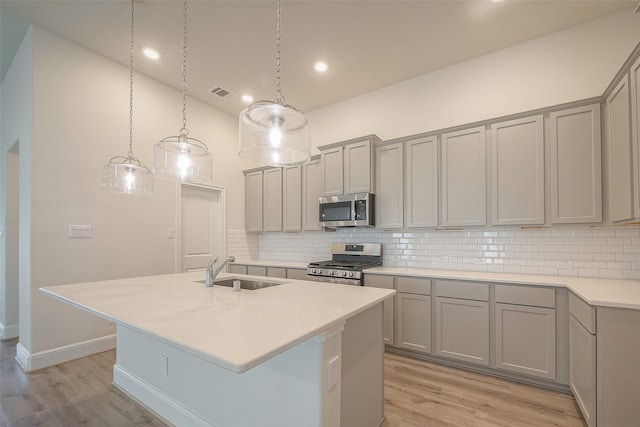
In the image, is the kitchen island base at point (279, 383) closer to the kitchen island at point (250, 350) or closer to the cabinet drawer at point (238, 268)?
the kitchen island at point (250, 350)

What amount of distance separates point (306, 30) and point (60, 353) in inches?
161

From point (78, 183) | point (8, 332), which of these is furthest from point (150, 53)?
point (8, 332)

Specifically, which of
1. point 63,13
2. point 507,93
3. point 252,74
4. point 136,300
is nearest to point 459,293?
point 507,93

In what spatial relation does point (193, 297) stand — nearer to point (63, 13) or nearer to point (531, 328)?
point (531, 328)

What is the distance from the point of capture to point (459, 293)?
2.75 metres

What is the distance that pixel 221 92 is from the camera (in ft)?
13.7

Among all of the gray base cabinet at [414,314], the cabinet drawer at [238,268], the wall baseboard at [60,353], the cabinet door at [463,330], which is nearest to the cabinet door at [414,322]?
the gray base cabinet at [414,314]

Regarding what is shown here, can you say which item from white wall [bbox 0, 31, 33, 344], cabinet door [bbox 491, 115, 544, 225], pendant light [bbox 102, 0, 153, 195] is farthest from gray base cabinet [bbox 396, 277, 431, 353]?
white wall [bbox 0, 31, 33, 344]

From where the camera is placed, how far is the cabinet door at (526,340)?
2.35 metres

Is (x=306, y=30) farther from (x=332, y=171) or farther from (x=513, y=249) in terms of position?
(x=513, y=249)

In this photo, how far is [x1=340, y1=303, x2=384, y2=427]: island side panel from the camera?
5.04 feet

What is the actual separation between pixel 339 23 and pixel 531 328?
10.6ft

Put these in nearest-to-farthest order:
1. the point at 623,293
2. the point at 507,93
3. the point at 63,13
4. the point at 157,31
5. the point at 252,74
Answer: the point at 623,293
the point at 63,13
the point at 157,31
the point at 507,93
the point at 252,74

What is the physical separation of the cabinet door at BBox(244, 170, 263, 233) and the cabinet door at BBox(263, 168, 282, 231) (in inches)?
5.4
